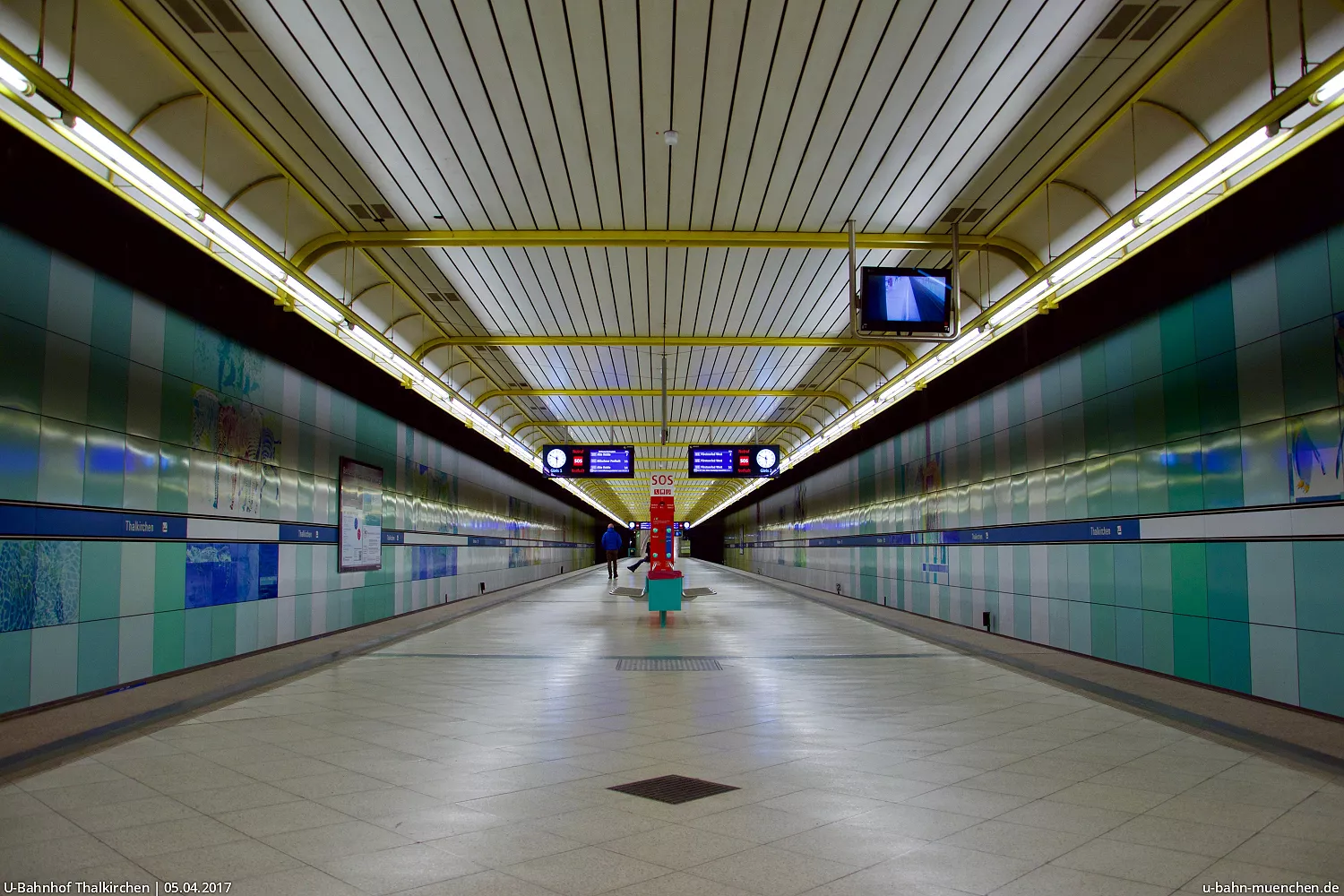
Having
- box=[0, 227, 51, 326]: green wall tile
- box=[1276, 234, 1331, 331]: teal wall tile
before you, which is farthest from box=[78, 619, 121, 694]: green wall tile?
box=[1276, 234, 1331, 331]: teal wall tile

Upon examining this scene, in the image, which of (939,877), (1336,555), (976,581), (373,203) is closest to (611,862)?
(939,877)

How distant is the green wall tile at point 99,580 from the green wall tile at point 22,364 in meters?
1.41

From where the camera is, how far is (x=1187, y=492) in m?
8.20

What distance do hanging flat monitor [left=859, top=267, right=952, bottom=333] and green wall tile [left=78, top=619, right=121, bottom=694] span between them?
25.5 ft

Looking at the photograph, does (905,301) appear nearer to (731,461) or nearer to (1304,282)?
(1304,282)

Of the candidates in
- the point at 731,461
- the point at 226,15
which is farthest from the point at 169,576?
the point at 731,461

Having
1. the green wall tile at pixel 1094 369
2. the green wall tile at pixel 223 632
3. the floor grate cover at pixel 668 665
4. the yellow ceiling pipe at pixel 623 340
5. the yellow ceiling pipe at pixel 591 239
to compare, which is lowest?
the floor grate cover at pixel 668 665

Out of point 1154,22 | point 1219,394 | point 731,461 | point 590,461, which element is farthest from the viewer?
point 731,461

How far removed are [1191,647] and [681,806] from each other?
6.12 m

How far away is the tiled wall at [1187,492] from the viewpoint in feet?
21.5

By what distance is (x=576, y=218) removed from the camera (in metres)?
9.52

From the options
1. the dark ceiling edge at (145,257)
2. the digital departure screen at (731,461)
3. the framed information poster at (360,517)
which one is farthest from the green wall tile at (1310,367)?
the digital departure screen at (731,461)

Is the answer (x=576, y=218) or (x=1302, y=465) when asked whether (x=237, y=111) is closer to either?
(x=576, y=218)

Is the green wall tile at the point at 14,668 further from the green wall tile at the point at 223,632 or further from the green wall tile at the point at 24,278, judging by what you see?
the green wall tile at the point at 223,632
